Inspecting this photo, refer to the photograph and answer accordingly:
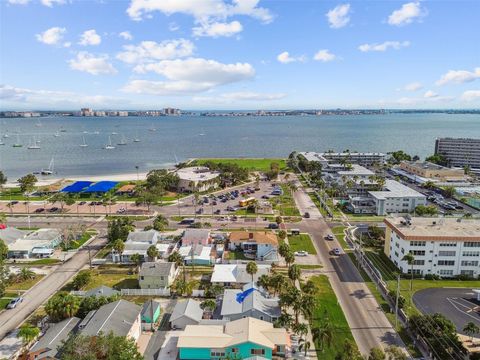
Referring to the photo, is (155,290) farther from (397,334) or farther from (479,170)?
(479,170)

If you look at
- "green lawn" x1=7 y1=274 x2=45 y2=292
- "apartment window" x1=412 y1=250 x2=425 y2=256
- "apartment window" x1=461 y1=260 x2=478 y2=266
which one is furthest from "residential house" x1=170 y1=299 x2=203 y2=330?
"apartment window" x1=461 y1=260 x2=478 y2=266

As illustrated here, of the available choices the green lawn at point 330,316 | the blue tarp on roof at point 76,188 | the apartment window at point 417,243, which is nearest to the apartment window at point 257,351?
the green lawn at point 330,316

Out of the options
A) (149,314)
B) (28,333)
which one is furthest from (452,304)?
(28,333)

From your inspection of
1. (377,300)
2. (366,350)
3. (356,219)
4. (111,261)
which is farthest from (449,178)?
(111,261)

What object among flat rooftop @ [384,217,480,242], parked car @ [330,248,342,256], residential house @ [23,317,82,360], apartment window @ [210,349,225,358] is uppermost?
flat rooftop @ [384,217,480,242]

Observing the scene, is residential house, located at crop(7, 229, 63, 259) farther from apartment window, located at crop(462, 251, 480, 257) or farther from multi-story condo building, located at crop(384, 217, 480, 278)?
apartment window, located at crop(462, 251, 480, 257)
